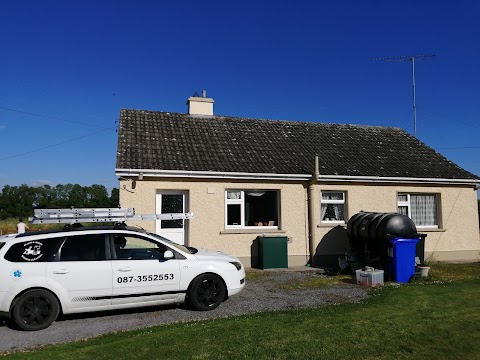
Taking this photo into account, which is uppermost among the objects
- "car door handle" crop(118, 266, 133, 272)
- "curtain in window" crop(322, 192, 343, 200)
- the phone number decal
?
"curtain in window" crop(322, 192, 343, 200)

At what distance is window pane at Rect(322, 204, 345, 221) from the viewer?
13.2 m

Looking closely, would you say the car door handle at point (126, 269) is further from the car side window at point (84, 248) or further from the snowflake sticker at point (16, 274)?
the snowflake sticker at point (16, 274)

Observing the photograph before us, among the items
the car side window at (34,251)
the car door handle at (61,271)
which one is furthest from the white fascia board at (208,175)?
the car door handle at (61,271)

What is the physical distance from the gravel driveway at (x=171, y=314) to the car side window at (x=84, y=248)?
111 cm

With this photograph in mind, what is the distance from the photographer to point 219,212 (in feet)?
39.8

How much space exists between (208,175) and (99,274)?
5836 millimetres

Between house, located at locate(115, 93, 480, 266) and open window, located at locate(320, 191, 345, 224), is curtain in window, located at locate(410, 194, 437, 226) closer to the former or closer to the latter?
house, located at locate(115, 93, 480, 266)

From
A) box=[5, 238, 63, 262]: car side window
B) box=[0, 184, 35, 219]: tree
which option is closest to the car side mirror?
box=[5, 238, 63, 262]: car side window

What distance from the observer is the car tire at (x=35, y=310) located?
247 inches

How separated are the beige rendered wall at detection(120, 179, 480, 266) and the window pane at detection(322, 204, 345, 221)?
0.25 meters

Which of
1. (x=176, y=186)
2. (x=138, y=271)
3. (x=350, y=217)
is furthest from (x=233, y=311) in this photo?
(x=350, y=217)

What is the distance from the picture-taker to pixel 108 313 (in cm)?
729

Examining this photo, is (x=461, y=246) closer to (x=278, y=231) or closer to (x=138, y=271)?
(x=278, y=231)

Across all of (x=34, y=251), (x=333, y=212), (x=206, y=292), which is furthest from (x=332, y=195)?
(x=34, y=251)
